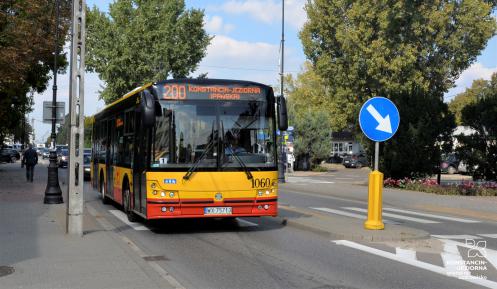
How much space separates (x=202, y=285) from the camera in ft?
23.1

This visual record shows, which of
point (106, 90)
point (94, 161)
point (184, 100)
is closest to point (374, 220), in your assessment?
point (184, 100)

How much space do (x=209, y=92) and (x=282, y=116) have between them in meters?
1.46

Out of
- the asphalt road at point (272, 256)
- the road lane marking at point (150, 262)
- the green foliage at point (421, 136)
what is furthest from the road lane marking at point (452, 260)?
the green foliage at point (421, 136)

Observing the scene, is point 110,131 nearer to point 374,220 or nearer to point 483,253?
point 374,220

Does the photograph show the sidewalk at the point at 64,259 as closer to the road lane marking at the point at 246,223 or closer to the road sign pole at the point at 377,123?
the road lane marking at the point at 246,223

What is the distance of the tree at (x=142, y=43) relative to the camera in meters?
55.5

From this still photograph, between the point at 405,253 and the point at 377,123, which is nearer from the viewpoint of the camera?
the point at 405,253

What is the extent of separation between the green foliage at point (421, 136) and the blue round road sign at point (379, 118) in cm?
1508

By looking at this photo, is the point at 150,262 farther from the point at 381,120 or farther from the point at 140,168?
the point at 381,120

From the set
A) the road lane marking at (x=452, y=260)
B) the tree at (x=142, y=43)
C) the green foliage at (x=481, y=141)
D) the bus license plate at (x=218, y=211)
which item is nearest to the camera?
the road lane marking at (x=452, y=260)

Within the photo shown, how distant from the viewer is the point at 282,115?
38.0 feet

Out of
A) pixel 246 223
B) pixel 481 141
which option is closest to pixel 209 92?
pixel 246 223

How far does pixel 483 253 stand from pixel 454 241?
1.32 metres

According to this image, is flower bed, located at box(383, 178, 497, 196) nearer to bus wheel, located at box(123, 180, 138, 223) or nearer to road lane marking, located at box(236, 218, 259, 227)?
road lane marking, located at box(236, 218, 259, 227)
